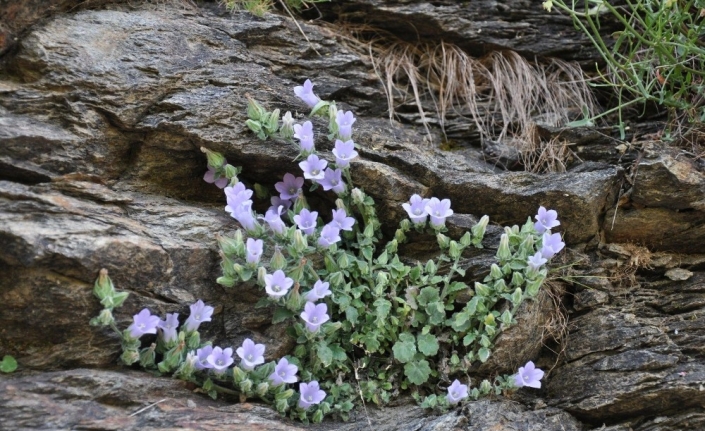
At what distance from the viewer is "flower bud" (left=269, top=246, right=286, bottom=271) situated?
155 inches

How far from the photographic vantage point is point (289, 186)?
4.43 m

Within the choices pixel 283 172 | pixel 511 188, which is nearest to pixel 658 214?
pixel 511 188

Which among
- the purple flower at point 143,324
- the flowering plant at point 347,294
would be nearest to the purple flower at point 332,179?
the flowering plant at point 347,294

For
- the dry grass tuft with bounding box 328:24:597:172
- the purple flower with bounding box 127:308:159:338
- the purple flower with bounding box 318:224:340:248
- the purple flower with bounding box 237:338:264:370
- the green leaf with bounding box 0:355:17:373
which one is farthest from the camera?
the dry grass tuft with bounding box 328:24:597:172

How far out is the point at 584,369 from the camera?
4.18 meters

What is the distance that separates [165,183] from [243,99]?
2.22ft

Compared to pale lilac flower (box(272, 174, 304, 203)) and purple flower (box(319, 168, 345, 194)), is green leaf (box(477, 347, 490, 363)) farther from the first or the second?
pale lilac flower (box(272, 174, 304, 203))

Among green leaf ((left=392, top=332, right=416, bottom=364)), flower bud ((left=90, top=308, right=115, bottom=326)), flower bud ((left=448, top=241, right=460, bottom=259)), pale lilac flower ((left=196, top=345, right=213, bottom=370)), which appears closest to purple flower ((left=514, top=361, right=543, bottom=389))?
green leaf ((left=392, top=332, right=416, bottom=364))

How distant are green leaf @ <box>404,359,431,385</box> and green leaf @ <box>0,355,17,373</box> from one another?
1.97 m

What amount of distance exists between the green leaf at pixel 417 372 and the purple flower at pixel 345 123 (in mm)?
1347

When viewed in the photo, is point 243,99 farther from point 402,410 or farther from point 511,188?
point 402,410

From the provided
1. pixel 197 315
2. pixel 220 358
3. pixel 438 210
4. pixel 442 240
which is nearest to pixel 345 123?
pixel 438 210

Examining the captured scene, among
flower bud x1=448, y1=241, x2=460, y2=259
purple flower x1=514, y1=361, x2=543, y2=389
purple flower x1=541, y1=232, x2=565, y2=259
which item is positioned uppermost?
purple flower x1=541, y1=232, x2=565, y2=259

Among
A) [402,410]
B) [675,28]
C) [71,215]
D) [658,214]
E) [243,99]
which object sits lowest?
[402,410]
